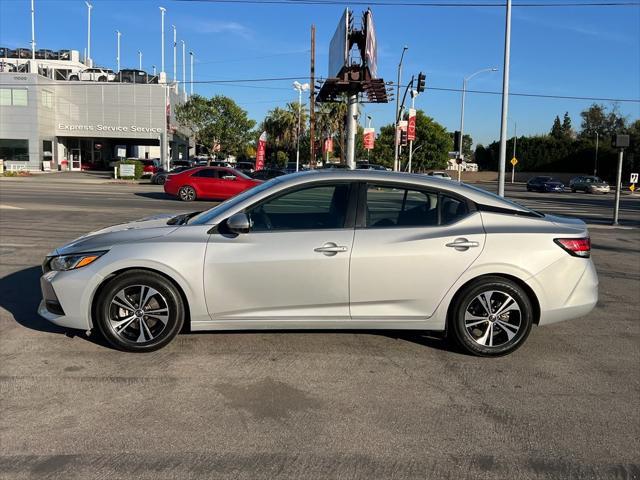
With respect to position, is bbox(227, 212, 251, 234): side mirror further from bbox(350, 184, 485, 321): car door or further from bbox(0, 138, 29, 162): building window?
bbox(0, 138, 29, 162): building window

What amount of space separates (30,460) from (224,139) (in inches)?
2386

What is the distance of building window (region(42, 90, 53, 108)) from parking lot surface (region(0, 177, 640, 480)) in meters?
56.1

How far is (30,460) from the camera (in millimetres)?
3246

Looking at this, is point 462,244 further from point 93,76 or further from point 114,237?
point 93,76

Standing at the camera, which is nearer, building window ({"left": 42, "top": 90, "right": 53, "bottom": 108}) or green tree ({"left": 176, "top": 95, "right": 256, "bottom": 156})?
building window ({"left": 42, "top": 90, "right": 53, "bottom": 108})

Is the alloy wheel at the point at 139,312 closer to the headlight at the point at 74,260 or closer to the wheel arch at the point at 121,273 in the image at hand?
the wheel arch at the point at 121,273

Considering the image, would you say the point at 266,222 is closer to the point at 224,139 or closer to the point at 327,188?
the point at 327,188

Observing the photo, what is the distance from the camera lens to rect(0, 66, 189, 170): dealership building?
53469mm

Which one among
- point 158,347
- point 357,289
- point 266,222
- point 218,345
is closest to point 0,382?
point 158,347

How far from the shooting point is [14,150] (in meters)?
54.2

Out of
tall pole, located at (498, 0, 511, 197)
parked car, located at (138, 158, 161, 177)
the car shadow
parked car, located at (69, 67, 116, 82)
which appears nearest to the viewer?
the car shadow

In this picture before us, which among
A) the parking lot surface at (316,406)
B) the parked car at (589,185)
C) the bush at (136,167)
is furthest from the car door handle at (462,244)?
the parked car at (589,185)

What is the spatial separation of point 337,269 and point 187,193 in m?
19.1

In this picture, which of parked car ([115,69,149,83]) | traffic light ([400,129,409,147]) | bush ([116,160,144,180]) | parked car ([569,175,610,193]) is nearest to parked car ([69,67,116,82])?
parked car ([115,69,149,83])
